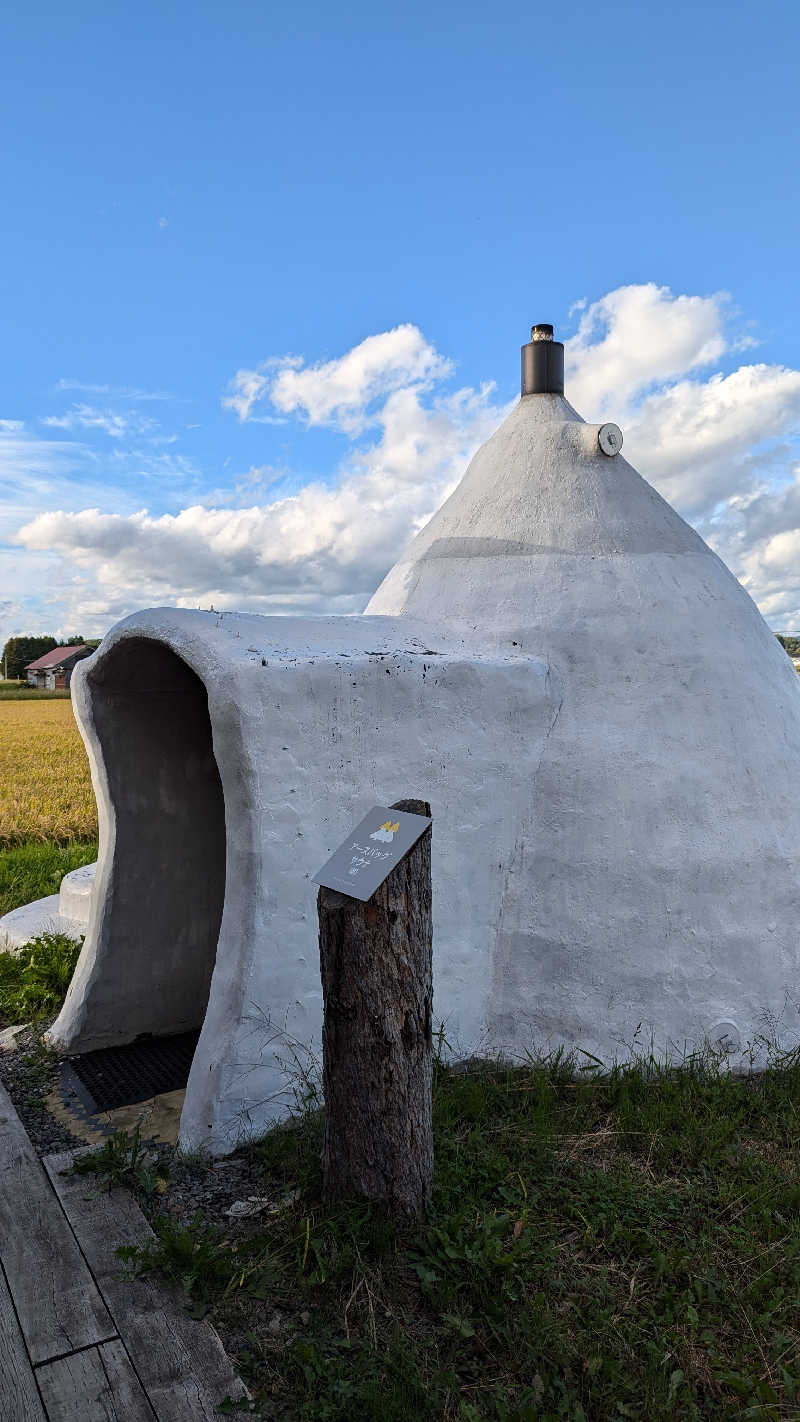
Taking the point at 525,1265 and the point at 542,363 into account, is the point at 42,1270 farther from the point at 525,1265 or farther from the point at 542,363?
the point at 542,363

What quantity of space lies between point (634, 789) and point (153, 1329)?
10.2ft

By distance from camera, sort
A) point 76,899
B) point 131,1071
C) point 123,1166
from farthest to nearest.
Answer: point 76,899 → point 131,1071 → point 123,1166

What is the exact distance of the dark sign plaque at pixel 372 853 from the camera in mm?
3049

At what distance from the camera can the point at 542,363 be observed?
6.00 meters

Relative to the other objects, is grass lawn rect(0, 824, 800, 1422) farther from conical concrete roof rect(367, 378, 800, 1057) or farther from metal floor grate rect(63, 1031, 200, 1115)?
metal floor grate rect(63, 1031, 200, 1115)

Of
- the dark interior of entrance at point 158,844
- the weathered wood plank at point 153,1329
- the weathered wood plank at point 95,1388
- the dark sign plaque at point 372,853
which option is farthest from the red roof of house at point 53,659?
the weathered wood plank at point 95,1388

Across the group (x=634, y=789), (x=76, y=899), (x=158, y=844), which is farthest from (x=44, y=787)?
(x=634, y=789)

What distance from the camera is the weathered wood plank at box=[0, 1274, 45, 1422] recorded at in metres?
2.52

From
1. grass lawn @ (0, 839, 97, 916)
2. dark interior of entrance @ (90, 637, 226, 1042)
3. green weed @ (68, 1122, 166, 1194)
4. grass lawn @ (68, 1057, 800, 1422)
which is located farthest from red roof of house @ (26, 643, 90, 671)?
grass lawn @ (68, 1057, 800, 1422)

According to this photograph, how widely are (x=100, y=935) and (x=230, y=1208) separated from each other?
208 cm

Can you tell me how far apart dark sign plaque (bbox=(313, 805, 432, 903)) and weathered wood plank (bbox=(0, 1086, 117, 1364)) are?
1.50m

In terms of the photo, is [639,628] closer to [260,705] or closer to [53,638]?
[260,705]

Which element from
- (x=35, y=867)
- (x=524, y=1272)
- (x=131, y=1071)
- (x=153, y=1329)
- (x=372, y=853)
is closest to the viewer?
(x=153, y=1329)

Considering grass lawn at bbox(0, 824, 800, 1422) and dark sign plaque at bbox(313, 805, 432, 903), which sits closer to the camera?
grass lawn at bbox(0, 824, 800, 1422)
